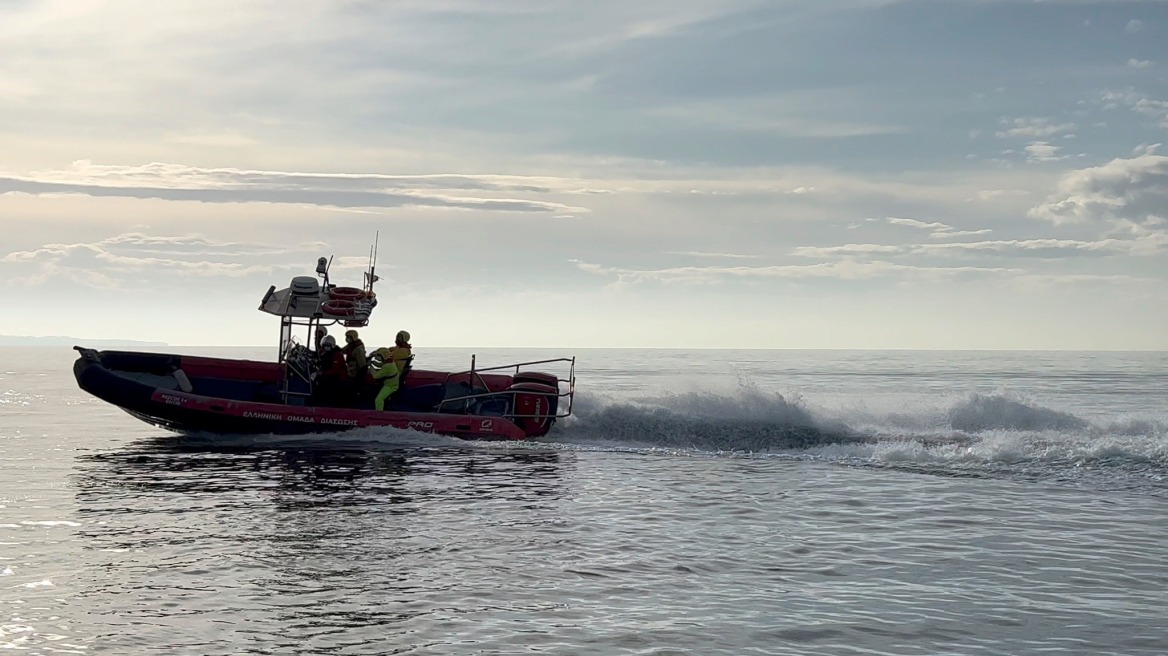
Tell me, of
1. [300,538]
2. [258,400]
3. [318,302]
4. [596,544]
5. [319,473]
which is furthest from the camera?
[258,400]

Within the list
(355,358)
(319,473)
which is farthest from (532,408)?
(319,473)

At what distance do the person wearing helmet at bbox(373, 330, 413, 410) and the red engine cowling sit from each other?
234cm

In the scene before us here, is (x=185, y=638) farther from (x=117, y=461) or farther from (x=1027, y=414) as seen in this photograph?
(x=1027, y=414)

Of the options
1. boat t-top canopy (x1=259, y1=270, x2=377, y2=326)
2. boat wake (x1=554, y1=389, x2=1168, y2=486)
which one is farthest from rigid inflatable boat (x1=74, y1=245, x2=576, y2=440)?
boat wake (x1=554, y1=389, x2=1168, y2=486)

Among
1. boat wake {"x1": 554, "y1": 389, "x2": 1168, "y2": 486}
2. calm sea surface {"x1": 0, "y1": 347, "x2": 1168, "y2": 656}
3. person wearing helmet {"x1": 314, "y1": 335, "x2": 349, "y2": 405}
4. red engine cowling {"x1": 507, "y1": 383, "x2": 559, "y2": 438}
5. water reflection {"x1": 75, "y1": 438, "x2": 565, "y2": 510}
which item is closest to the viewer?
calm sea surface {"x1": 0, "y1": 347, "x2": 1168, "y2": 656}

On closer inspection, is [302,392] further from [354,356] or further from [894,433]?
[894,433]

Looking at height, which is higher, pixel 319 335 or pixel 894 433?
pixel 319 335

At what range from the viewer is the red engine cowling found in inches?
846

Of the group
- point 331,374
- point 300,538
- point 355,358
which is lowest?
point 300,538

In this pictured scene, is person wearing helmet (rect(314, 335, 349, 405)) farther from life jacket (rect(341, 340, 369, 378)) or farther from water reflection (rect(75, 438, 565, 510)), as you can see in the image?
water reflection (rect(75, 438, 565, 510))

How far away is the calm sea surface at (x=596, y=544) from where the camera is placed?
Answer: 769 centimetres

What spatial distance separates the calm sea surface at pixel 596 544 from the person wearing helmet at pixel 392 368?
929 mm

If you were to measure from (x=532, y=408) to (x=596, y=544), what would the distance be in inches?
418

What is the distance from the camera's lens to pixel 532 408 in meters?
→ 21.5
